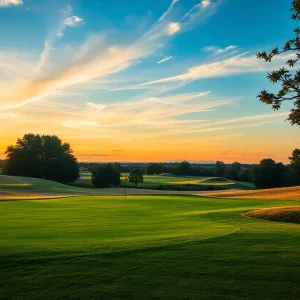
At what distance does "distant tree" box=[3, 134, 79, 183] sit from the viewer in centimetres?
10388

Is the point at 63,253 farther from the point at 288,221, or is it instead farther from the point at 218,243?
the point at 288,221

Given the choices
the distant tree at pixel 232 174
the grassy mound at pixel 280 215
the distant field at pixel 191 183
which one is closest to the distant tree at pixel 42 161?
the distant field at pixel 191 183

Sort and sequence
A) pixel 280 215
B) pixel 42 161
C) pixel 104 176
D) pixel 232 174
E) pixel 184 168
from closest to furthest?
pixel 280 215 < pixel 104 176 < pixel 42 161 < pixel 232 174 < pixel 184 168

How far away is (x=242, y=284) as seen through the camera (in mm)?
8008

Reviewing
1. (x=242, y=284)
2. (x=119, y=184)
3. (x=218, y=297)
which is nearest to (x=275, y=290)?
(x=242, y=284)

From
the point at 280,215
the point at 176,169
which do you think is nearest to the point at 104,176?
the point at 176,169

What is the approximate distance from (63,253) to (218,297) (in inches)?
192

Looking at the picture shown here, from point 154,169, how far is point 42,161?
7185 centimetres

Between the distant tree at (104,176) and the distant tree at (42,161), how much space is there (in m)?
5.72

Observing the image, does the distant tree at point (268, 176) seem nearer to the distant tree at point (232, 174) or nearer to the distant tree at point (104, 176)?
the distant tree at point (232, 174)

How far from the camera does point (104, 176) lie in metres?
103

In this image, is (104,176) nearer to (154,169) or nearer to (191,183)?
(191,183)

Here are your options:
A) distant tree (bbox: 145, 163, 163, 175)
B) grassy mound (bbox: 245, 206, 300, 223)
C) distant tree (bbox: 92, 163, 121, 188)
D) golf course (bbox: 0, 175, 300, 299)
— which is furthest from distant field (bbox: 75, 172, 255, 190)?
golf course (bbox: 0, 175, 300, 299)

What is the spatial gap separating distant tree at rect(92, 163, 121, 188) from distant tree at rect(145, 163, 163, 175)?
65.8 m
